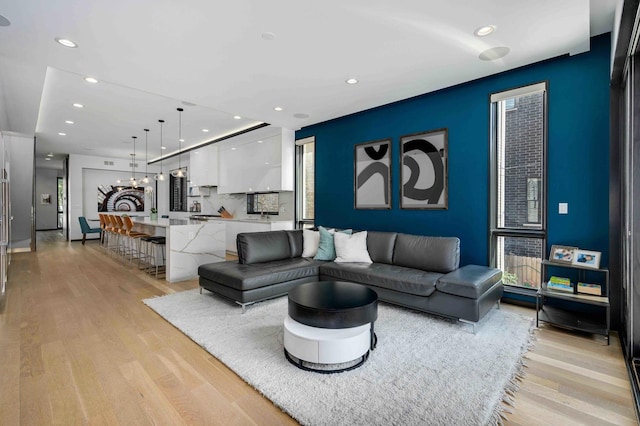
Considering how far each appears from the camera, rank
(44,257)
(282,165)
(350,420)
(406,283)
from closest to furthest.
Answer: (350,420), (406,283), (282,165), (44,257)

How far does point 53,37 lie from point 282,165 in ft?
12.6

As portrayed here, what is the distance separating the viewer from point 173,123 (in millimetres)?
6148

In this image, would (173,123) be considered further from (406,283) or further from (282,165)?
(406,283)

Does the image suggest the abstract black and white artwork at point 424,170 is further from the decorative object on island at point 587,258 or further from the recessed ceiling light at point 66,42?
the recessed ceiling light at point 66,42

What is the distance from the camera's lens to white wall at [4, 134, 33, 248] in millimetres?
6684

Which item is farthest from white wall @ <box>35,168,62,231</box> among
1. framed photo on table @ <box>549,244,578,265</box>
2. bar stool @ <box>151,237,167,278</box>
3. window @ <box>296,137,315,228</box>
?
framed photo on table @ <box>549,244,578,265</box>

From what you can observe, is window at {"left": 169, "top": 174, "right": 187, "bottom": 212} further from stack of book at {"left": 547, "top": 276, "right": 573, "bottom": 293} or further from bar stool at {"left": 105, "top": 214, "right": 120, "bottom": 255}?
stack of book at {"left": 547, "top": 276, "right": 573, "bottom": 293}

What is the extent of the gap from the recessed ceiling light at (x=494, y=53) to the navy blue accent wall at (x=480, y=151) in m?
0.51

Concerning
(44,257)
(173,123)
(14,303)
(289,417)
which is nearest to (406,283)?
(289,417)

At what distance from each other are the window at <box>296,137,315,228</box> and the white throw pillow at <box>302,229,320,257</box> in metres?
1.50

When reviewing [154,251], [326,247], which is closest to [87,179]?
[154,251]

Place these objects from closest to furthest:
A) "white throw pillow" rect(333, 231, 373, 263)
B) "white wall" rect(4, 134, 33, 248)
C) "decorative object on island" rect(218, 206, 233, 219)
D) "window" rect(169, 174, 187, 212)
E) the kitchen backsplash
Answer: "white throw pillow" rect(333, 231, 373, 263)
the kitchen backsplash
"white wall" rect(4, 134, 33, 248)
"decorative object on island" rect(218, 206, 233, 219)
"window" rect(169, 174, 187, 212)

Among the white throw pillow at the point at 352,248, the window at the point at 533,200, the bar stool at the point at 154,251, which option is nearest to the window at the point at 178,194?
the bar stool at the point at 154,251

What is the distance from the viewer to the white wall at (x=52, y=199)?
1336 cm
